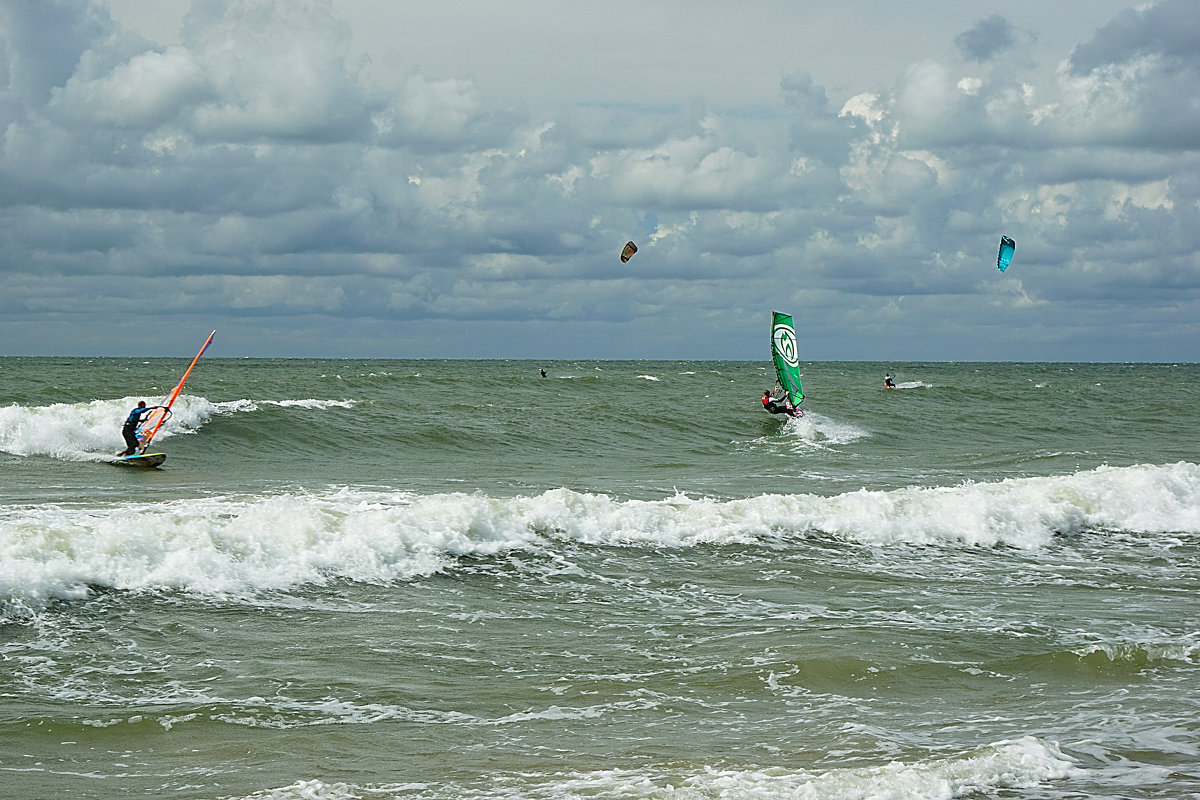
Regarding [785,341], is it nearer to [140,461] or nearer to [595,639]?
[140,461]

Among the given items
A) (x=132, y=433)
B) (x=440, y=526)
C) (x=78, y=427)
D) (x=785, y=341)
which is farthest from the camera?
(x=785, y=341)

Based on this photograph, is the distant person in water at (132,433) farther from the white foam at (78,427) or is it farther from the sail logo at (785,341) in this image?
the sail logo at (785,341)

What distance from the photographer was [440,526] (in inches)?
468

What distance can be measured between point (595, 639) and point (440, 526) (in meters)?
3.90

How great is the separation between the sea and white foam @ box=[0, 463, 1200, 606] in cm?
5

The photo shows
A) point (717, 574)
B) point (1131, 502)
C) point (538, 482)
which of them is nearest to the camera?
point (717, 574)

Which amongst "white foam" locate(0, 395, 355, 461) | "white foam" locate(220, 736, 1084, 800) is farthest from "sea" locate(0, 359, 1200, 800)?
"white foam" locate(0, 395, 355, 461)

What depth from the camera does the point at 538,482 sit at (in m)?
19.1

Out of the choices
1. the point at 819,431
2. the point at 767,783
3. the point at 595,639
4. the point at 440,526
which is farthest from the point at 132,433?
the point at 819,431

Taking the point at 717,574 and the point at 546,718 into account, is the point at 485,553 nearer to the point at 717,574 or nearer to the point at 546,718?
the point at 717,574

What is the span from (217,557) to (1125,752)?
7920 mm

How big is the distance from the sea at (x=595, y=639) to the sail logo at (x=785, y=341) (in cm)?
1042

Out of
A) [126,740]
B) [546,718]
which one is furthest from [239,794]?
[546,718]

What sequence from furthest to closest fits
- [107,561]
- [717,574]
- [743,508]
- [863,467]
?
[863,467]
[743,508]
[717,574]
[107,561]
